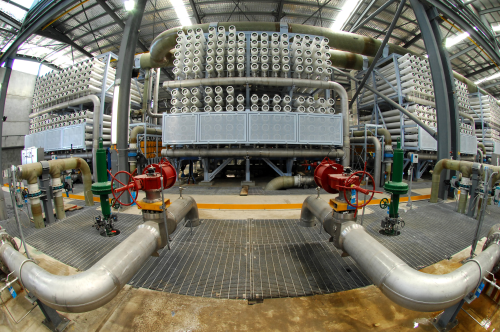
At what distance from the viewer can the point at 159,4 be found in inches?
434

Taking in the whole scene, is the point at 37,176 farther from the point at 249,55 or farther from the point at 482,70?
the point at 482,70

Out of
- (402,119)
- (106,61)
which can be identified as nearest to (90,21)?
(106,61)

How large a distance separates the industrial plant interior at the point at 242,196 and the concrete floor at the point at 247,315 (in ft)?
0.05

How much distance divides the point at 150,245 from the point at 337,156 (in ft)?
25.3

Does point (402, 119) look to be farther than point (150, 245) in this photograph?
Yes

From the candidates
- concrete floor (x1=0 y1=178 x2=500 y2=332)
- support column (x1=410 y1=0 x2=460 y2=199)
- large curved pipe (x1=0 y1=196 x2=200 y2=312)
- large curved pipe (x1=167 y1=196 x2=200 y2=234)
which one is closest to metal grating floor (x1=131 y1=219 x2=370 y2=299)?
concrete floor (x1=0 y1=178 x2=500 y2=332)

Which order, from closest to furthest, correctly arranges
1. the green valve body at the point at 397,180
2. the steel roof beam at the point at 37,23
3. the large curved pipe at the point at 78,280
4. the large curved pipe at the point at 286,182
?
1. the large curved pipe at the point at 78,280
2. the green valve body at the point at 397,180
3. the steel roof beam at the point at 37,23
4. the large curved pipe at the point at 286,182

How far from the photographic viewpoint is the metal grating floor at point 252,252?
7.89 feet

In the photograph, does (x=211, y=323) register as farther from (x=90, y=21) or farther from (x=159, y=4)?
(x=90, y=21)

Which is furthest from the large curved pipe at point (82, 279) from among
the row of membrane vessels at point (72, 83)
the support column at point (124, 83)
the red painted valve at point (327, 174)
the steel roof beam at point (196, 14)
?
the steel roof beam at point (196, 14)

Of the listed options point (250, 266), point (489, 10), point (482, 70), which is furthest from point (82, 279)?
point (482, 70)

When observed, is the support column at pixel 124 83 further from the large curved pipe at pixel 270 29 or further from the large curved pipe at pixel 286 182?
the large curved pipe at pixel 286 182

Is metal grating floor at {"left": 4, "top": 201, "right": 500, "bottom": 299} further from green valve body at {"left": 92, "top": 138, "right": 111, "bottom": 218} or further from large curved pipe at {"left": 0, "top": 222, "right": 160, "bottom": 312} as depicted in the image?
large curved pipe at {"left": 0, "top": 222, "right": 160, "bottom": 312}

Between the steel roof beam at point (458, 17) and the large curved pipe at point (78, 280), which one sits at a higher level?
the steel roof beam at point (458, 17)
